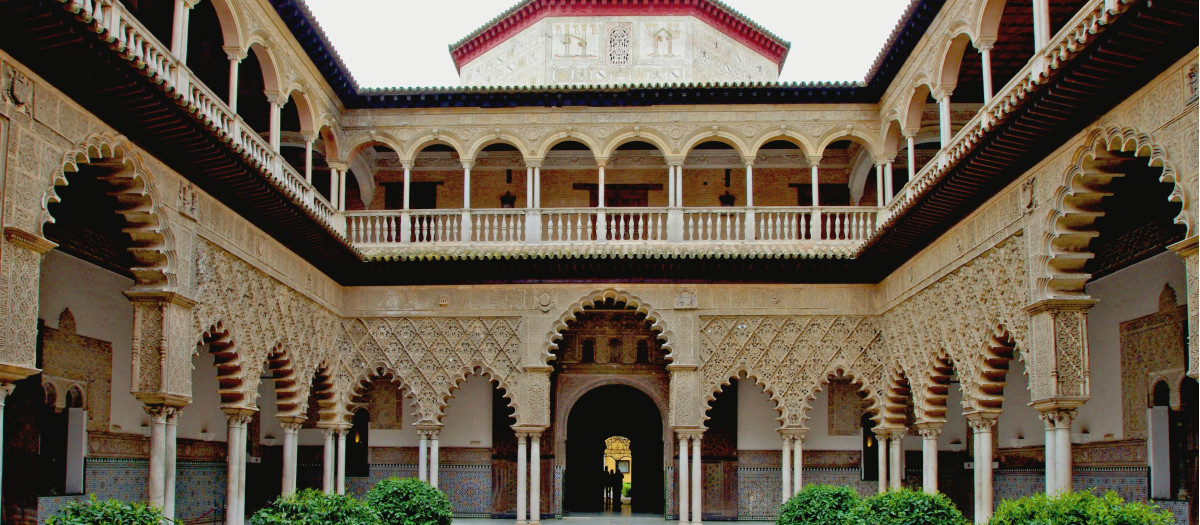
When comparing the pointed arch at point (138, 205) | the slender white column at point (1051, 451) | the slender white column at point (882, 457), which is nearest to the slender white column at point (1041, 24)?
the slender white column at point (1051, 451)

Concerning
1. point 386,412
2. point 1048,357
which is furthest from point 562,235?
point 1048,357

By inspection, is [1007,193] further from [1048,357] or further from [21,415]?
[21,415]

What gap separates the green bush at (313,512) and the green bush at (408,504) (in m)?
1.43

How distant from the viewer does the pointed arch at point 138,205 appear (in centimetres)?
829

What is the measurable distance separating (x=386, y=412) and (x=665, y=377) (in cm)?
422

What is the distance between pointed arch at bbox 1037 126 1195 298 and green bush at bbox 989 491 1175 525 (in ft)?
6.54

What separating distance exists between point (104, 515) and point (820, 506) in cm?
665

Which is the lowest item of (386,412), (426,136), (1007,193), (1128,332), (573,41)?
(386,412)

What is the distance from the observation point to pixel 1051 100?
7.99 m

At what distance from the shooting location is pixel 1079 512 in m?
7.24

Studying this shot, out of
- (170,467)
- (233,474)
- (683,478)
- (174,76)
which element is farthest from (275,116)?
(683,478)

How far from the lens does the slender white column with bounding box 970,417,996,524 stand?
10.8 metres

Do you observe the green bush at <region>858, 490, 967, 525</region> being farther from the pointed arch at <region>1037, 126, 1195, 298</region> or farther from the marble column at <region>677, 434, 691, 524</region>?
the marble column at <region>677, 434, 691, 524</region>

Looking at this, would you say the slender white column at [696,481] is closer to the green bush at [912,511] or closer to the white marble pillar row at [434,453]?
the white marble pillar row at [434,453]
